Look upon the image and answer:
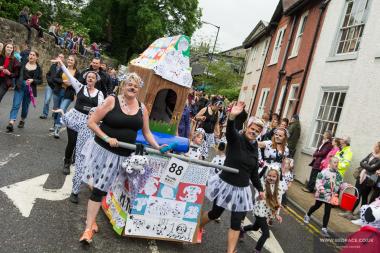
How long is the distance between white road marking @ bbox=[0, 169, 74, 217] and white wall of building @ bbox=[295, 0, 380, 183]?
8.09m

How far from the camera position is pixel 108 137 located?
14.5 feet

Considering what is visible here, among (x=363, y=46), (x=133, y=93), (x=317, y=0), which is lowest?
(x=133, y=93)

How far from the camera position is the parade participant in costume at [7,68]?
920 centimetres

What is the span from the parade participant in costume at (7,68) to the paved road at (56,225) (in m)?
0.94

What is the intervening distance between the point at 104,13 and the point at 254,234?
39.8 m

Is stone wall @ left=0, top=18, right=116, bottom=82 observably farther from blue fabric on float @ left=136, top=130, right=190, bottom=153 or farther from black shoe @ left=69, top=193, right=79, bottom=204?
blue fabric on float @ left=136, top=130, right=190, bottom=153

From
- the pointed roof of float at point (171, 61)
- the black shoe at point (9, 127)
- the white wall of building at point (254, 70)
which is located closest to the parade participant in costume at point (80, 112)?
the pointed roof of float at point (171, 61)

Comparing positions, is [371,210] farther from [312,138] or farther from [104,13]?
[104,13]

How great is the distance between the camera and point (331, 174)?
7.63 metres

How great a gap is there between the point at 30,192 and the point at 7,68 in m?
4.51

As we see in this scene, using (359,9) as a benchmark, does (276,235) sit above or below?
below

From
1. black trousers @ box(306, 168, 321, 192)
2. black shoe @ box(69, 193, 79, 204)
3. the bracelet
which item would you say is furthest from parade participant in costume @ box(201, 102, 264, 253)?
black trousers @ box(306, 168, 321, 192)

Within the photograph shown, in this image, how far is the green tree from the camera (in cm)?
4166

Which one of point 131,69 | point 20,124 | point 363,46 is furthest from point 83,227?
point 363,46
